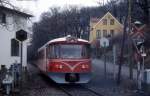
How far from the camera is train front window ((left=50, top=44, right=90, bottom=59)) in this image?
2862 centimetres

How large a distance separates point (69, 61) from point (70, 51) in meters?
0.84

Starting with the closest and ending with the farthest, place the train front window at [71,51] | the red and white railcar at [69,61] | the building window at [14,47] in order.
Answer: the red and white railcar at [69,61] → the train front window at [71,51] → the building window at [14,47]

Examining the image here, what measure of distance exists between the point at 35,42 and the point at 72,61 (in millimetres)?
44903

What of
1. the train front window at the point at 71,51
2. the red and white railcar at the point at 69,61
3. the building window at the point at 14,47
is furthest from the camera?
the building window at the point at 14,47

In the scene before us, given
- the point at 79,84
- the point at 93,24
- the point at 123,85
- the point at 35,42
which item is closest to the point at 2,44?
the point at 79,84

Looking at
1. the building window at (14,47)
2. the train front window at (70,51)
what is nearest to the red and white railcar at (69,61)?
the train front window at (70,51)

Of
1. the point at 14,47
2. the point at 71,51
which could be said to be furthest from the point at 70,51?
the point at 14,47

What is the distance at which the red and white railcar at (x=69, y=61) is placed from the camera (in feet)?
91.8

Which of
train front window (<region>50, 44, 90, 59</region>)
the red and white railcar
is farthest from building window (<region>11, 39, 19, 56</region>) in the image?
train front window (<region>50, 44, 90, 59</region>)

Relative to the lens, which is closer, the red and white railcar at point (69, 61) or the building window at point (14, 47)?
the red and white railcar at point (69, 61)

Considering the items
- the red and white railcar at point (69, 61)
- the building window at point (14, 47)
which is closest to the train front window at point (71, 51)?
the red and white railcar at point (69, 61)

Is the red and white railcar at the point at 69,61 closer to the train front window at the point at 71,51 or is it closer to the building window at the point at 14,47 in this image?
the train front window at the point at 71,51

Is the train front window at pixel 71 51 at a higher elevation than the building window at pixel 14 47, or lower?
lower

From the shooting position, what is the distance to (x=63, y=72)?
1095 inches
